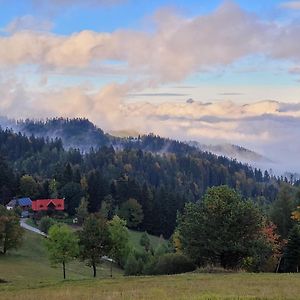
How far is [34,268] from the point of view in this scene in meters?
74.9

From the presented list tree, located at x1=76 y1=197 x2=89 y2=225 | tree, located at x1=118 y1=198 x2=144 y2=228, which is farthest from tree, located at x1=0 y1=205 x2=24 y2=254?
tree, located at x1=118 y1=198 x2=144 y2=228

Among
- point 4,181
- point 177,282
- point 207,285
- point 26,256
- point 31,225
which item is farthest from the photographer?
point 4,181

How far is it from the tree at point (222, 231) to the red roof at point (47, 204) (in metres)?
102

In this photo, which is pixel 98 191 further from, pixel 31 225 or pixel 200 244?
pixel 200 244

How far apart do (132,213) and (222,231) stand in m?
95.0

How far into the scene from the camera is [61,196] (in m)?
157

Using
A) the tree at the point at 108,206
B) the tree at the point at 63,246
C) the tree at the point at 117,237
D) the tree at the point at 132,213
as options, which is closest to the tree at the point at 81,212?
the tree at the point at 108,206

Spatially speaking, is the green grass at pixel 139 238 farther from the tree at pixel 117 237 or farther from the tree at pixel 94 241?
the tree at pixel 94 241

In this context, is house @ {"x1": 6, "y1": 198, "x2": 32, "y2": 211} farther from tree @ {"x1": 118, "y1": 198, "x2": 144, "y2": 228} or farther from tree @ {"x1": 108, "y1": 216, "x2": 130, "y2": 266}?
tree @ {"x1": 108, "y1": 216, "x2": 130, "y2": 266}

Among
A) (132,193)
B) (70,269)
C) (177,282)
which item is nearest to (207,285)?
(177,282)

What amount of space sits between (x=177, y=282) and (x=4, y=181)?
132966 millimetres

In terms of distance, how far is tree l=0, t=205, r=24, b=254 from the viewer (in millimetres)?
83562

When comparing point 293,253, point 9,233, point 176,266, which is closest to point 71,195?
point 9,233

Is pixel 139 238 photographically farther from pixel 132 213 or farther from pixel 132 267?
pixel 132 267
